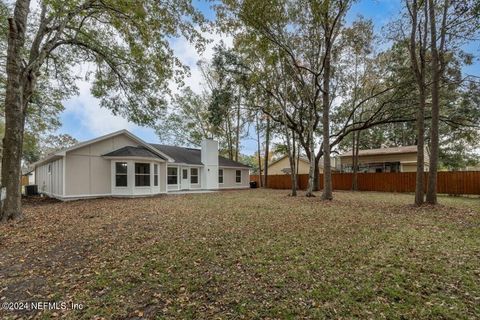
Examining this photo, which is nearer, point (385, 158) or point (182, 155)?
point (182, 155)

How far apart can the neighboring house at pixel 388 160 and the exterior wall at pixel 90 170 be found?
2179cm

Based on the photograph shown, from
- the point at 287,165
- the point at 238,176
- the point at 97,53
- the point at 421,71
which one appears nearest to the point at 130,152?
the point at 97,53

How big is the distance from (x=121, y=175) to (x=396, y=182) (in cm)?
1889

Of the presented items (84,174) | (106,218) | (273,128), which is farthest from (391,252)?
(273,128)

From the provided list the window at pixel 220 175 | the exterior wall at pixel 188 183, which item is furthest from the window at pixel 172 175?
the window at pixel 220 175

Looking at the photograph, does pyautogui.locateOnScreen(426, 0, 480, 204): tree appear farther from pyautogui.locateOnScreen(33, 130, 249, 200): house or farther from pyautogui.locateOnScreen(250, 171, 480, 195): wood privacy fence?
pyautogui.locateOnScreen(33, 130, 249, 200): house

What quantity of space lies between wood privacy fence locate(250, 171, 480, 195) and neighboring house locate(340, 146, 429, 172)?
4585 mm

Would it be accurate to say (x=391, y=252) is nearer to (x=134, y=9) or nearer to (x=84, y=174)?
(x=134, y=9)

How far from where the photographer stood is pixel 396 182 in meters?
18.0

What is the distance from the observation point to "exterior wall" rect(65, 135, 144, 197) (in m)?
13.1

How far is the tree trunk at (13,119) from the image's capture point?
23.3 ft

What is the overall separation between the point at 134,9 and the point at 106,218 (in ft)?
22.6

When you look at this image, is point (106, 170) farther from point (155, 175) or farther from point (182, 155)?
point (182, 155)

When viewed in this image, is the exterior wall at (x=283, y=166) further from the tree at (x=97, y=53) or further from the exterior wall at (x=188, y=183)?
the tree at (x=97, y=53)
